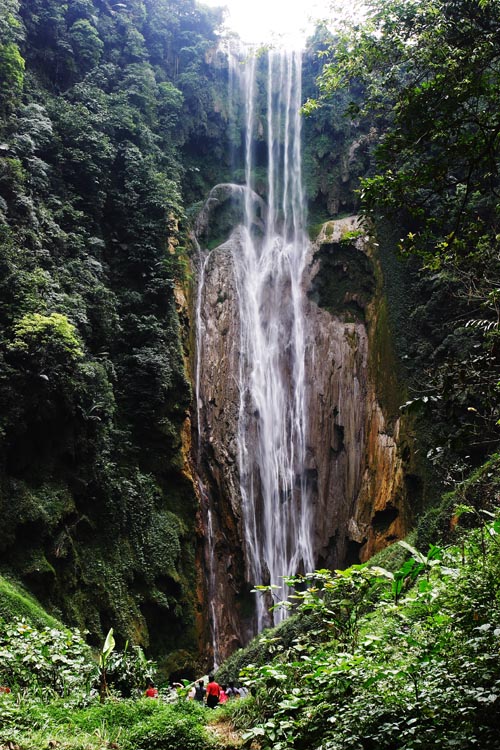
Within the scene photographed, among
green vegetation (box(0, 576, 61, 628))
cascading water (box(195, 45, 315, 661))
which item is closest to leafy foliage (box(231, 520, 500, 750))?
green vegetation (box(0, 576, 61, 628))

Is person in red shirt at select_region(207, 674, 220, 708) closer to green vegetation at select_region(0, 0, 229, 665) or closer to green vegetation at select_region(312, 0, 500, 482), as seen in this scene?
green vegetation at select_region(0, 0, 229, 665)

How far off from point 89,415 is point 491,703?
368 inches

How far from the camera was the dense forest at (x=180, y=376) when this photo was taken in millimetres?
3811

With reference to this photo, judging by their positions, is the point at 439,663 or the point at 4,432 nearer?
the point at 439,663

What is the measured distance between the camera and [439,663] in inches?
137

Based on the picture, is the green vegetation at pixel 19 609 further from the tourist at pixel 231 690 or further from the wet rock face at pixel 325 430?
the wet rock face at pixel 325 430

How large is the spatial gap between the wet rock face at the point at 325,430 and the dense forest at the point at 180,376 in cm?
93

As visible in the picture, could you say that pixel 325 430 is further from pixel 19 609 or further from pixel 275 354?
pixel 19 609

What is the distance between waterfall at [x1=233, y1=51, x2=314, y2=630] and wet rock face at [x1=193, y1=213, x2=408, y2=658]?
1.03ft

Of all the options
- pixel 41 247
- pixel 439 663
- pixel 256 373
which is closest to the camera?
pixel 439 663

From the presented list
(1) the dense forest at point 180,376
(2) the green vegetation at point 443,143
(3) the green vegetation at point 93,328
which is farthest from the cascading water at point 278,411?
(2) the green vegetation at point 443,143

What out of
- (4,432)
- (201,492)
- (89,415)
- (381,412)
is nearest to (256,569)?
(201,492)

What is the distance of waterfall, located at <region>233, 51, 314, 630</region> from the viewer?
1485cm

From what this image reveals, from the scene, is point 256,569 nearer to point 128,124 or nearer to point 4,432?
point 4,432
